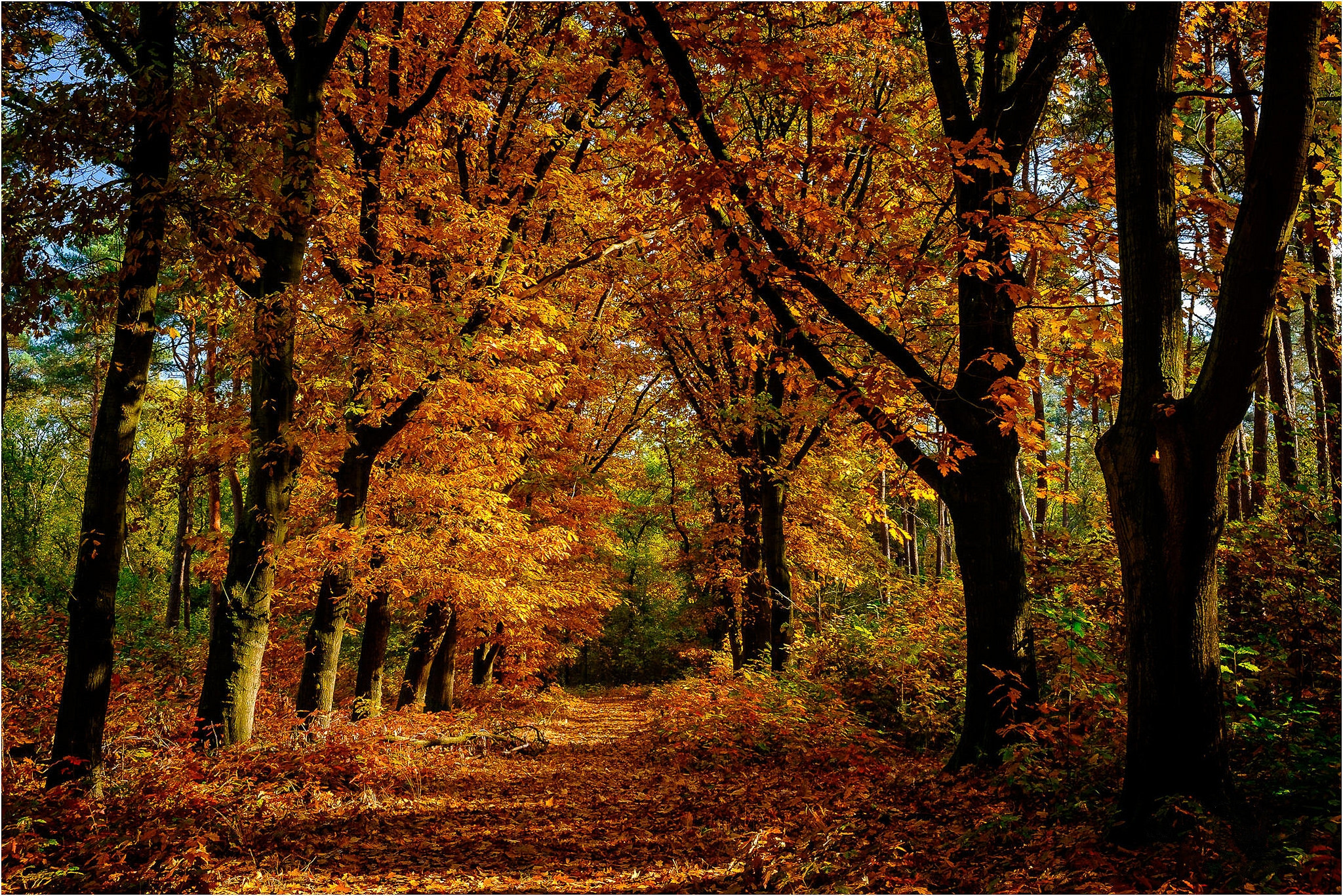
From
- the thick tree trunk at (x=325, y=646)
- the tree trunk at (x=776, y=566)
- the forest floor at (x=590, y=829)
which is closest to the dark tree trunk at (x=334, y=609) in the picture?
the thick tree trunk at (x=325, y=646)

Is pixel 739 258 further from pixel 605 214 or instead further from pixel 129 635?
pixel 129 635

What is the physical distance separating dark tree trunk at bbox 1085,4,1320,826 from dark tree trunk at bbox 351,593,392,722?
460 inches

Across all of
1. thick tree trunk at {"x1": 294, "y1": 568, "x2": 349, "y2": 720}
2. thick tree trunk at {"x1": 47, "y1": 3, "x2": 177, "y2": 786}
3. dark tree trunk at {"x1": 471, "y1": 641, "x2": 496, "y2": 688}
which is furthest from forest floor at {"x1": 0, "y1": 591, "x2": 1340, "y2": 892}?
dark tree trunk at {"x1": 471, "y1": 641, "x2": 496, "y2": 688}

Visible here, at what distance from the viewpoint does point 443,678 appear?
15781 mm

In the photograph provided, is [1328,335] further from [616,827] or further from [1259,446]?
[616,827]

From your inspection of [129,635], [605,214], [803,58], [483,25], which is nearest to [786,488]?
[605,214]

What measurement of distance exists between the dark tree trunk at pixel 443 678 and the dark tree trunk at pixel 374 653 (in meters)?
1.86

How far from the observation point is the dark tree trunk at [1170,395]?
4.18 meters

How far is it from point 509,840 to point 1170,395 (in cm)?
605

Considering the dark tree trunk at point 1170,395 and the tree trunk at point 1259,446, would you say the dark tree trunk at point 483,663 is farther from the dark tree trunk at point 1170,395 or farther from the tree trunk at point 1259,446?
the dark tree trunk at point 1170,395

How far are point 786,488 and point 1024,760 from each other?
7218 mm

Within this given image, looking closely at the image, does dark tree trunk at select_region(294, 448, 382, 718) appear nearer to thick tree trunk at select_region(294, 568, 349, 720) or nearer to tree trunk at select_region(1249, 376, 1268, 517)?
→ thick tree trunk at select_region(294, 568, 349, 720)

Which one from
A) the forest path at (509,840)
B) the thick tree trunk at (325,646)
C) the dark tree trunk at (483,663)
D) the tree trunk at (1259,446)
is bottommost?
the dark tree trunk at (483,663)

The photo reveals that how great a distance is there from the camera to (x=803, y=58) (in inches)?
247
